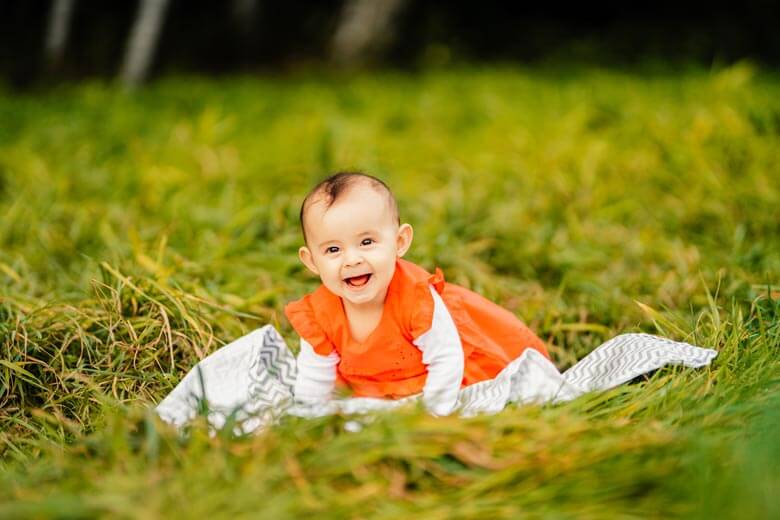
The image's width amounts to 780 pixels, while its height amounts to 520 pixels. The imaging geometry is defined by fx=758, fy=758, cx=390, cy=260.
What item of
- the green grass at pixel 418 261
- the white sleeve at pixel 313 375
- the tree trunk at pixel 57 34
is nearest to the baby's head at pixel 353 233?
the white sleeve at pixel 313 375

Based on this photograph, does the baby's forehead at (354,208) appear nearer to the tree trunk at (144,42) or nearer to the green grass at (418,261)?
the green grass at (418,261)

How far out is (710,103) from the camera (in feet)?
15.7

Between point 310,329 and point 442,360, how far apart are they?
398mm

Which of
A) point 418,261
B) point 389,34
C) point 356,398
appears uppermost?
point 389,34

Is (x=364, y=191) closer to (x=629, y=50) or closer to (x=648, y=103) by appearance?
(x=648, y=103)

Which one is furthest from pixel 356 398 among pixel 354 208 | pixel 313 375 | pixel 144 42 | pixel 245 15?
pixel 245 15

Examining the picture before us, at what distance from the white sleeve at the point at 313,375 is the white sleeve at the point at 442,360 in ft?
0.92

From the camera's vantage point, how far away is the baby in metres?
2.04

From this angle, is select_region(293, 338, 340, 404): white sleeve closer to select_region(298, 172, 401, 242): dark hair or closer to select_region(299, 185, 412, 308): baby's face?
select_region(299, 185, 412, 308): baby's face

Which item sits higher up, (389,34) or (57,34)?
(57,34)

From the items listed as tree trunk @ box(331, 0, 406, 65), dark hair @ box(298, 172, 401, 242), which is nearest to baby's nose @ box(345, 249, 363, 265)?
dark hair @ box(298, 172, 401, 242)

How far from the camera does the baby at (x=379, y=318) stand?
80.3 inches

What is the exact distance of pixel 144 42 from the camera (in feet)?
21.7

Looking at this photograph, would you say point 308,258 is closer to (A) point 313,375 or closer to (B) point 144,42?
(A) point 313,375
